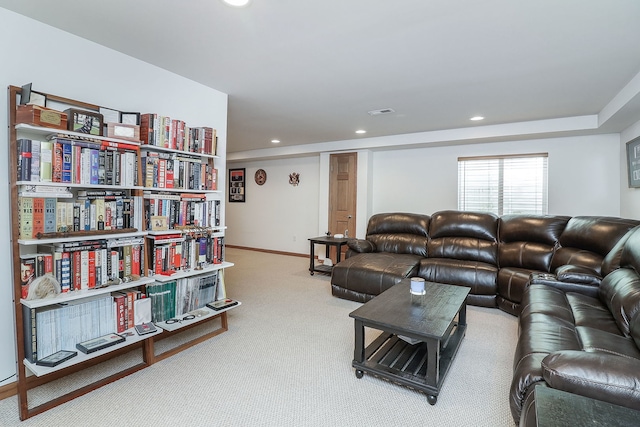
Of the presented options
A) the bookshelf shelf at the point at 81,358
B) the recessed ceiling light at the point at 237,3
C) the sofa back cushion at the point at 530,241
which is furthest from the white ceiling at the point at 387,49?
the bookshelf shelf at the point at 81,358

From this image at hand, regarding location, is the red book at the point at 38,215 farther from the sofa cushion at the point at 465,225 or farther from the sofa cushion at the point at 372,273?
the sofa cushion at the point at 465,225

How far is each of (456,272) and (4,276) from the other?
152 inches

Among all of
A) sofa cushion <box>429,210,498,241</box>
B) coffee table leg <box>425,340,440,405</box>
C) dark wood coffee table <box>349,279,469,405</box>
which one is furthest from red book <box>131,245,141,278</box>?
sofa cushion <box>429,210,498,241</box>

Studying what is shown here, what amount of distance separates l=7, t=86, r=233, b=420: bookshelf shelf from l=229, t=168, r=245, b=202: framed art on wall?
5.01 m

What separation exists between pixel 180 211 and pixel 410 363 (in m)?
2.08

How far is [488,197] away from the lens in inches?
197

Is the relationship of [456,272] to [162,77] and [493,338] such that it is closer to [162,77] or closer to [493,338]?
[493,338]

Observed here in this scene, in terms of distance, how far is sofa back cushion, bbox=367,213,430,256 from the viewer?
4.43m

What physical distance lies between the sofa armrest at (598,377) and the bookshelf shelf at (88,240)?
2275 millimetres

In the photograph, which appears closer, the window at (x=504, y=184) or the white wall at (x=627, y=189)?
the white wall at (x=627, y=189)

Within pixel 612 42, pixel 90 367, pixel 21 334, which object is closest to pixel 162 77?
pixel 21 334

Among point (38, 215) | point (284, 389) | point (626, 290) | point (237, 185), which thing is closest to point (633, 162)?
point (626, 290)

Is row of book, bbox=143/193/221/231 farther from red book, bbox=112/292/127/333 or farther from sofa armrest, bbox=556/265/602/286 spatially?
sofa armrest, bbox=556/265/602/286

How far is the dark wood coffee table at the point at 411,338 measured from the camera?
190cm
